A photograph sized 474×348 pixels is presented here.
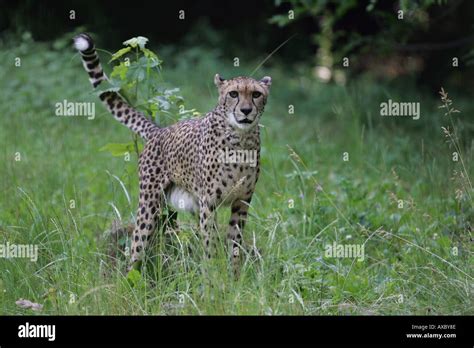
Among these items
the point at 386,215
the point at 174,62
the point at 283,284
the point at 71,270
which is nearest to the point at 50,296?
the point at 71,270

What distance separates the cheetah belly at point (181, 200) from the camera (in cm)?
670

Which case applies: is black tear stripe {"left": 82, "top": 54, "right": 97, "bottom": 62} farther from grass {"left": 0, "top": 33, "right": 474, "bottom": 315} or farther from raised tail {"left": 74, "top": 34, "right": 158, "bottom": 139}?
grass {"left": 0, "top": 33, "right": 474, "bottom": 315}

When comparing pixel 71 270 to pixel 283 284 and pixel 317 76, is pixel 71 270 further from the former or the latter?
pixel 317 76

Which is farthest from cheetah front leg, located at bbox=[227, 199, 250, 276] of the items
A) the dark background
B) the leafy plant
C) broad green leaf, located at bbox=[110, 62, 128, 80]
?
the dark background

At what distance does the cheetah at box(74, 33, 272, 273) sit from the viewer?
626 centimetres

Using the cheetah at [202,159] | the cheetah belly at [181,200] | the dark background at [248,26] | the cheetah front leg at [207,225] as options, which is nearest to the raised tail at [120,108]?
the cheetah at [202,159]

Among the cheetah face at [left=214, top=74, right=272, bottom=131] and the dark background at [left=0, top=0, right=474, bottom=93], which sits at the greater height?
the dark background at [left=0, top=0, right=474, bottom=93]

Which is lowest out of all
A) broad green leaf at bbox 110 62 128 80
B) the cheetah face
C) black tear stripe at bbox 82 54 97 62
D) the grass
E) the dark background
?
the grass

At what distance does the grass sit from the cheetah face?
423 mm

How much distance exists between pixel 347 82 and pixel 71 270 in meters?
9.58

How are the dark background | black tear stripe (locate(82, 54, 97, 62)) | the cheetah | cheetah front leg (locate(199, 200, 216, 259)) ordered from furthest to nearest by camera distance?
the dark background, black tear stripe (locate(82, 54, 97, 62)), the cheetah, cheetah front leg (locate(199, 200, 216, 259))

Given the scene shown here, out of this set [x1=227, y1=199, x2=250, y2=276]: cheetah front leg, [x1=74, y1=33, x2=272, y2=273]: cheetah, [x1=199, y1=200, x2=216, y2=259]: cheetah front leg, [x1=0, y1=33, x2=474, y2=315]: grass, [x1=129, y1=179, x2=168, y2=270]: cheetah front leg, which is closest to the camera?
[x1=0, y1=33, x2=474, y2=315]: grass

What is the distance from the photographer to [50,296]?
584 centimetres
